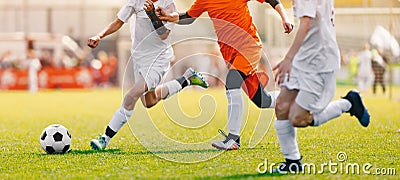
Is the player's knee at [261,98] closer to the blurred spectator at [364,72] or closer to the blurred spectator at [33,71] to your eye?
the blurred spectator at [364,72]

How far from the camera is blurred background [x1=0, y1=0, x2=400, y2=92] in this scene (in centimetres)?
2709

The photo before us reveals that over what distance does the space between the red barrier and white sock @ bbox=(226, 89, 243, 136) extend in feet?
89.8

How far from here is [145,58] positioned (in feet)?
29.3

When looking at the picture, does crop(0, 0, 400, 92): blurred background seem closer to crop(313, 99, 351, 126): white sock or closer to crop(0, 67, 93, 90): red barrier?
crop(0, 67, 93, 90): red barrier

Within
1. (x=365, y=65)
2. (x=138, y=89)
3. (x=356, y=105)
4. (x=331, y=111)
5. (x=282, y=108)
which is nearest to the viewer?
(x=282, y=108)

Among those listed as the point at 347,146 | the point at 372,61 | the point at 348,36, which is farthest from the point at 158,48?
the point at 348,36

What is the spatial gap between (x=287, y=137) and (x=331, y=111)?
0.50 m

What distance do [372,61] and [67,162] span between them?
68.4ft

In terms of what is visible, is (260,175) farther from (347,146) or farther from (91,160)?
(347,146)

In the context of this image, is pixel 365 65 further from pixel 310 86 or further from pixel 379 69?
pixel 310 86

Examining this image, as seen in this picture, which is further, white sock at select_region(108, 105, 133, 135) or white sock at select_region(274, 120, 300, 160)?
white sock at select_region(108, 105, 133, 135)

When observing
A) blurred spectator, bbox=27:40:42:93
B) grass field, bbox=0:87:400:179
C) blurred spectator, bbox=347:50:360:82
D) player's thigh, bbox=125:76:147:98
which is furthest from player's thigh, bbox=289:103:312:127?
blurred spectator, bbox=27:40:42:93

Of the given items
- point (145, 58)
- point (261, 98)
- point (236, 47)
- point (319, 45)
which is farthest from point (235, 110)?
point (319, 45)

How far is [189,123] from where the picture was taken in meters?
12.5
